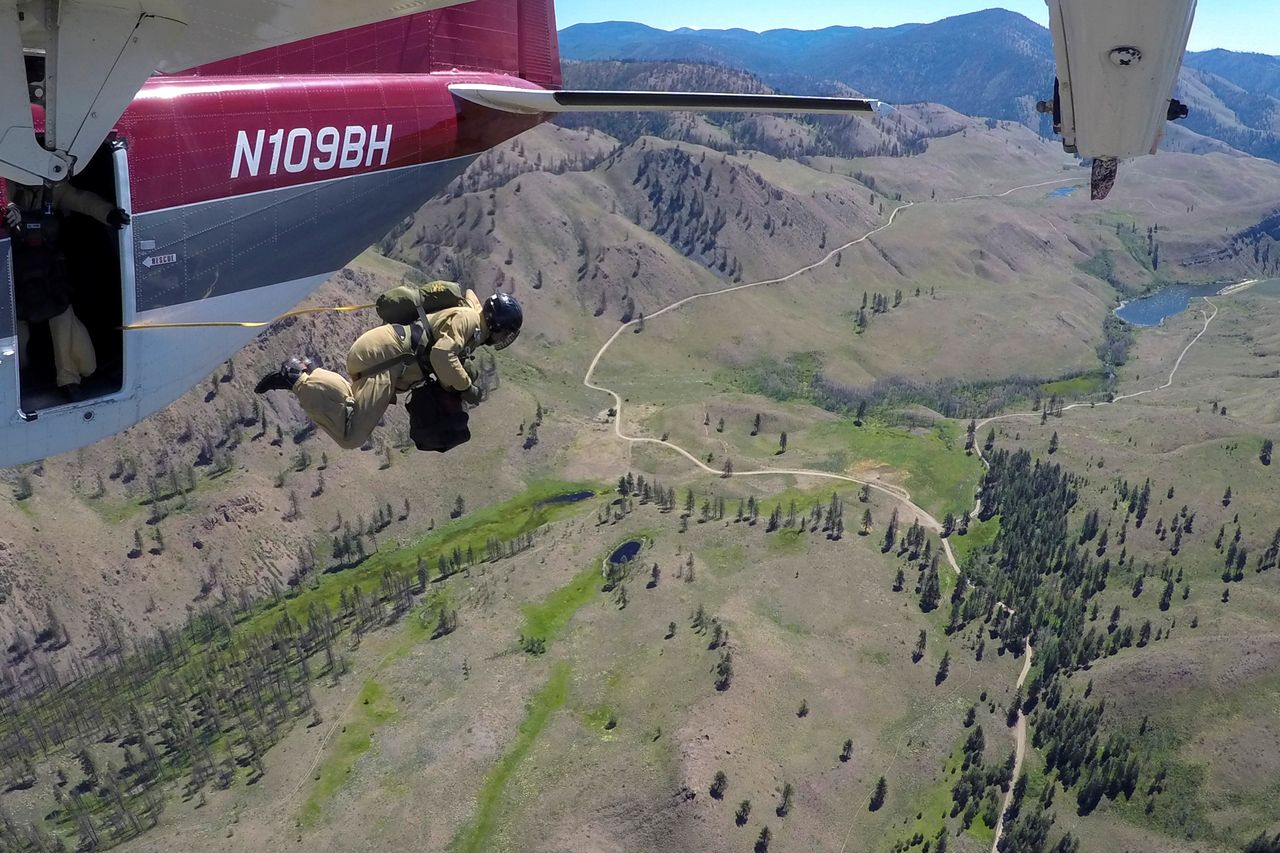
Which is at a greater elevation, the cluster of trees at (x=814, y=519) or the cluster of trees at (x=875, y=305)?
the cluster of trees at (x=875, y=305)

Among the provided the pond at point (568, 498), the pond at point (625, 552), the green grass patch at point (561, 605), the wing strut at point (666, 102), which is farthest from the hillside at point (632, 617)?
the wing strut at point (666, 102)

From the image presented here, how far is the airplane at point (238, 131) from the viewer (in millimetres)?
10367

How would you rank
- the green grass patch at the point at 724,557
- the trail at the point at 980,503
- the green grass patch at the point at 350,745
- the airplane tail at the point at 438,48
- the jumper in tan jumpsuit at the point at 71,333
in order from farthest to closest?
the green grass patch at the point at 724,557 < the trail at the point at 980,503 < the green grass patch at the point at 350,745 < the airplane tail at the point at 438,48 < the jumper in tan jumpsuit at the point at 71,333

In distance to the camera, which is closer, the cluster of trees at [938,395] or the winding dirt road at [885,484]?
the winding dirt road at [885,484]

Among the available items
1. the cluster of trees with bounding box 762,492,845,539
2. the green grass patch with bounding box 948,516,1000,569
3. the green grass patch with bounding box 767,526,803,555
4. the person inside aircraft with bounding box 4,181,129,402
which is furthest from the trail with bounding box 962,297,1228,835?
the person inside aircraft with bounding box 4,181,129,402

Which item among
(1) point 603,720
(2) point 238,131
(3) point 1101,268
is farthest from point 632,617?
(3) point 1101,268

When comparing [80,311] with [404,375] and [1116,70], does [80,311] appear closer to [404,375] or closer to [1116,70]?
[404,375]

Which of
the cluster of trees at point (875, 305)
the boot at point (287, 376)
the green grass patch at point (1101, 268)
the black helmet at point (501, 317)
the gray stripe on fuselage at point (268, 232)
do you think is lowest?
the cluster of trees at point (875, 305)

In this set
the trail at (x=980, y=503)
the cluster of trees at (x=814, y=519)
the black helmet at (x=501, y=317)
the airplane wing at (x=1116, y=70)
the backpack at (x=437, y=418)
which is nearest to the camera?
the airplane wing at (x=1116, y=70)

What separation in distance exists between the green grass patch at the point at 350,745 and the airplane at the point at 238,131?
5105 cm

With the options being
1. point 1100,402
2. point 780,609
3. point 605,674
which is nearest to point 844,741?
point 780,609

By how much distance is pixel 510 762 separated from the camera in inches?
2393

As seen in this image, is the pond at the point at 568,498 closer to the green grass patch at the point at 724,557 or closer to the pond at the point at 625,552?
the pond at the point at 625,552

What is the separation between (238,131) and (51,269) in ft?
11.8
